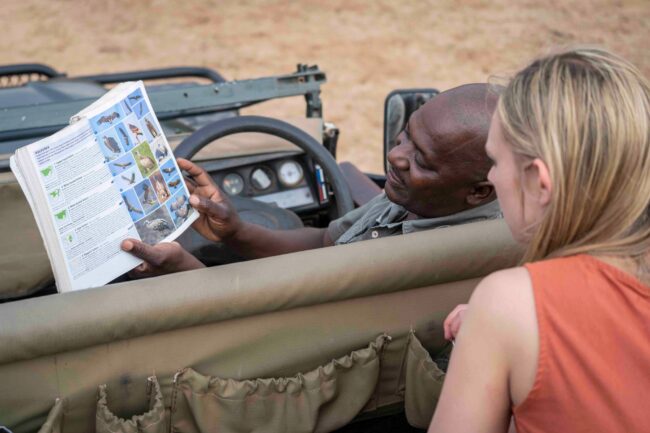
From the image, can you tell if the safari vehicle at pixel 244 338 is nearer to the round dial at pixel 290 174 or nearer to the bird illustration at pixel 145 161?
the bird illustration at pixel 145 161

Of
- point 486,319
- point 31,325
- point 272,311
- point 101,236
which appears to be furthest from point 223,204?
point 486,319

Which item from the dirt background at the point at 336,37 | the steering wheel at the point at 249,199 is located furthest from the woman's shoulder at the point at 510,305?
the dirt background at the point at 336,37

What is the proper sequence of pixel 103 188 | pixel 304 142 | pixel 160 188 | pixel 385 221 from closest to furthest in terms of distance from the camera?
1. pixel 103 188
2. pixel 160 188
3. pixel 385 221
4. pixel 304 142

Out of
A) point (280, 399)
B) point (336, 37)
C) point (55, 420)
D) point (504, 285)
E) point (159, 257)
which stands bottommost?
point (336, 37)

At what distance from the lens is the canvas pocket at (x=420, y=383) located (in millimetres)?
1632

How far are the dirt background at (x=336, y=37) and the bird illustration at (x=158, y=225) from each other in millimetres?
4140

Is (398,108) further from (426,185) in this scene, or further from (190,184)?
(190,184)

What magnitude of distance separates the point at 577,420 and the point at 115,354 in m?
0.74

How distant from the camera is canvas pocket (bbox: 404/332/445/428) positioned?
1.63m

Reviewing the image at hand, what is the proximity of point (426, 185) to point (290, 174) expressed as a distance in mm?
676

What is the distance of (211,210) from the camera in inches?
74.0

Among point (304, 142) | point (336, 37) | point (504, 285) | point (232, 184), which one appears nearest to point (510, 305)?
point (504, 285)

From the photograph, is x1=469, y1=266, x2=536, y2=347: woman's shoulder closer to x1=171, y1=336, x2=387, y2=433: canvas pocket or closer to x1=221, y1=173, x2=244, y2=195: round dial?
x1=171, y1=336, x2=387, y2=433: canvas pocket

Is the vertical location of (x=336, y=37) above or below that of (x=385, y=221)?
below
